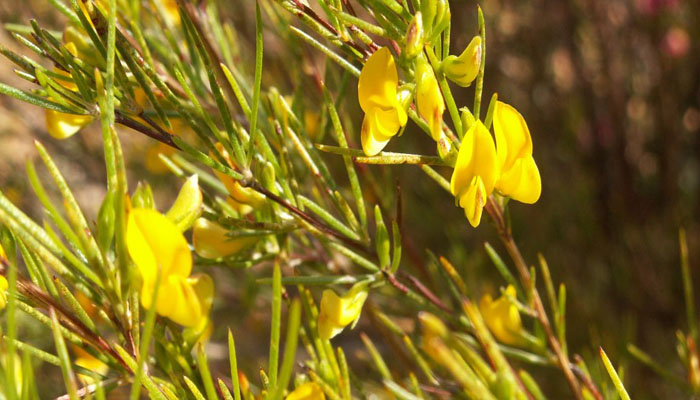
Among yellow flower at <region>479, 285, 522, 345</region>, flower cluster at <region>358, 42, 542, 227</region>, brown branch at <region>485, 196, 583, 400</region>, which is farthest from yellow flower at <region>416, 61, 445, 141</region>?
yellow flower at <region>479, 285, 522, 345</region>

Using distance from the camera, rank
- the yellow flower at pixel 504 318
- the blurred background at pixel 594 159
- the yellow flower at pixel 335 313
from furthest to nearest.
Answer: the blurred background at pixel 594 159 → the yellow flower at pixel 504 318 → the yellow flower at pixel 335 313

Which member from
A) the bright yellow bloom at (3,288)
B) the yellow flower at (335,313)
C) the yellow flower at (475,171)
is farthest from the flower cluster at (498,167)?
the bright yellow bloom at (3,288)

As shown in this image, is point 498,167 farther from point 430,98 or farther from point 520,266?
point 520,266

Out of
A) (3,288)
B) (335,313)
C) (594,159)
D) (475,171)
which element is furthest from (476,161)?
(594,159)

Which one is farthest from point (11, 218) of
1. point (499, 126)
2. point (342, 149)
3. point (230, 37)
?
point (230, 37)

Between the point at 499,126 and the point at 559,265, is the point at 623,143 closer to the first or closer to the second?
the point at 559,265

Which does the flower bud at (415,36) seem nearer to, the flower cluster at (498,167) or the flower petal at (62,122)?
the flower cluster at (498,167)

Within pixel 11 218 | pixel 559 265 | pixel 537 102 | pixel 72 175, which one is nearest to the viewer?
pixel 11 218
